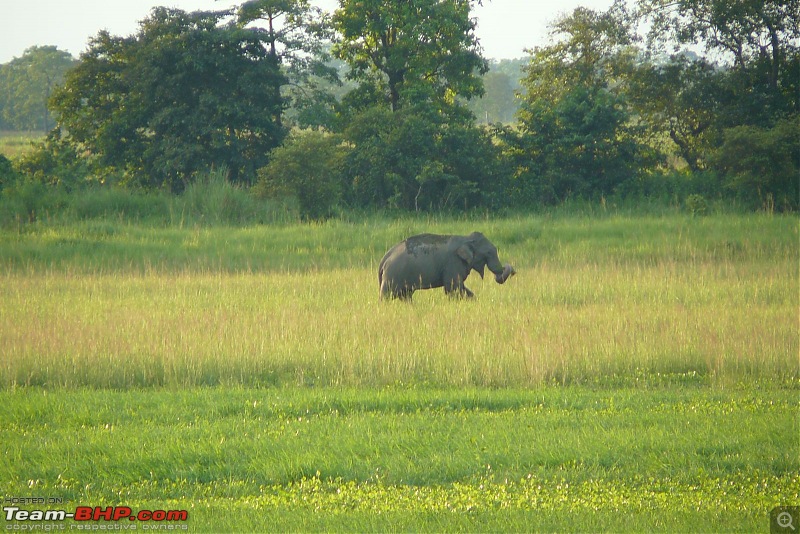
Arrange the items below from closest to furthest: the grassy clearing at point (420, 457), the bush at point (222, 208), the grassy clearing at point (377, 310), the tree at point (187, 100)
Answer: the grassy clearing at point (420, 457)
the grassy clearing at point (377, 310)
the bush at point (222, 208)
the tree at point (187, 100)

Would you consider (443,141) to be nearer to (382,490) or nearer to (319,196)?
(319,196)

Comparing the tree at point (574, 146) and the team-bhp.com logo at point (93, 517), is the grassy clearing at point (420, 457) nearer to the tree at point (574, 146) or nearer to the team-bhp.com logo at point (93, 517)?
the team-bhp.com logo at point (93, 517)

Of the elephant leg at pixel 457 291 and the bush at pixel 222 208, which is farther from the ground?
the bush at pixel 222 208

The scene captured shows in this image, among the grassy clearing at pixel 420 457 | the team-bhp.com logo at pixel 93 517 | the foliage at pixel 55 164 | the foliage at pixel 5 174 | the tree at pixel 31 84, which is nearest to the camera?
the team-bhp.com logo at pixel 93 517

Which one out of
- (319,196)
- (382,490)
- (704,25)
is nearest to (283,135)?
(319,196)

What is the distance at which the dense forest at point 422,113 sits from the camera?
96.9 feet

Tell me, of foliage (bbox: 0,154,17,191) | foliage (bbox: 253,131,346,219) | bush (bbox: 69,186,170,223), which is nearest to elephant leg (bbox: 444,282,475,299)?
foliage (bbox: 253,131,346,219)

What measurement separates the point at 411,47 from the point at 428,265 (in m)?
19.1

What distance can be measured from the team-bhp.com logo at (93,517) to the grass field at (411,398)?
5.3 inches

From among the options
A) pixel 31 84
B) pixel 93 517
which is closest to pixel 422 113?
pixel 93 517

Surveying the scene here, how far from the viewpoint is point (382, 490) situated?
6059 mm

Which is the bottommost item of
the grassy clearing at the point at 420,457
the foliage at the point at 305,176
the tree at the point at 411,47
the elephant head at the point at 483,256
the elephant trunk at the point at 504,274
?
the grassy clearing at the point at 420,457

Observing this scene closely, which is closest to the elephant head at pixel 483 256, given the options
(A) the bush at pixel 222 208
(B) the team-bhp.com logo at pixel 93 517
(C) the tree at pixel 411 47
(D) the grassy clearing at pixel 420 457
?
(D) the grassy clearing at pixel 420 457

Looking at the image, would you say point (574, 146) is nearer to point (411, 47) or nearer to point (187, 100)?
point (411, 47)
